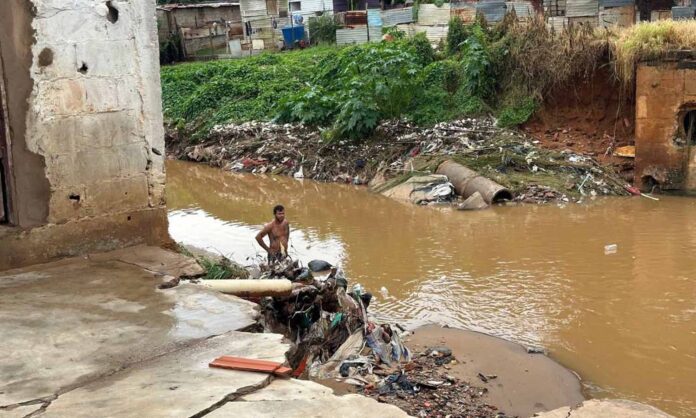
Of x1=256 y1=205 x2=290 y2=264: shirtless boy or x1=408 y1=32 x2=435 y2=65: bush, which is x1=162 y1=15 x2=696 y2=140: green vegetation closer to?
x1=408 y1=32 x2=435 y2=65: bush

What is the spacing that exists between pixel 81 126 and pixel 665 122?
11028 millimetres

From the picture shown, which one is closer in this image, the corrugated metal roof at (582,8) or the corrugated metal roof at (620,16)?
the corrugated metal roof at (620,16)

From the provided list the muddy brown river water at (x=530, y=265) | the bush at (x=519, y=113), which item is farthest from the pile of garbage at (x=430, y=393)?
the bush at (x=519, y=113)

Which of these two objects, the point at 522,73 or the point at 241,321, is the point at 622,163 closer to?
the point at 522,73

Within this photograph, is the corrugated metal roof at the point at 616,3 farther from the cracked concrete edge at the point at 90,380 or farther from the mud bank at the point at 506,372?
the cracked concrete edge at the point at 90,380

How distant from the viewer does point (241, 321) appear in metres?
4.43

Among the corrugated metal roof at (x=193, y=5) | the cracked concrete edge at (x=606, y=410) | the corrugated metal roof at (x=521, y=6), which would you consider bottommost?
the cracked concrete edge at (x=606, y=410)

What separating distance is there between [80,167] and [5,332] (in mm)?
1980

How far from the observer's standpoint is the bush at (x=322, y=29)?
2933 centimetres

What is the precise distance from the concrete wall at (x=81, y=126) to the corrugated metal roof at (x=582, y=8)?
1938cm

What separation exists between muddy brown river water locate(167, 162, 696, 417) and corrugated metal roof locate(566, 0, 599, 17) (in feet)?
37.2

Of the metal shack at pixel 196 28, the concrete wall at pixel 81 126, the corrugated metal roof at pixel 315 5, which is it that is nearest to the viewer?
the concrete wall at pixel 81 126

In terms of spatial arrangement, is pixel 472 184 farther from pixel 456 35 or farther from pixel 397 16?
pixel 397 16

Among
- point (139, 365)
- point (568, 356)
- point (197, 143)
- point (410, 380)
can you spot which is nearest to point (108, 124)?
point (139, 365)
